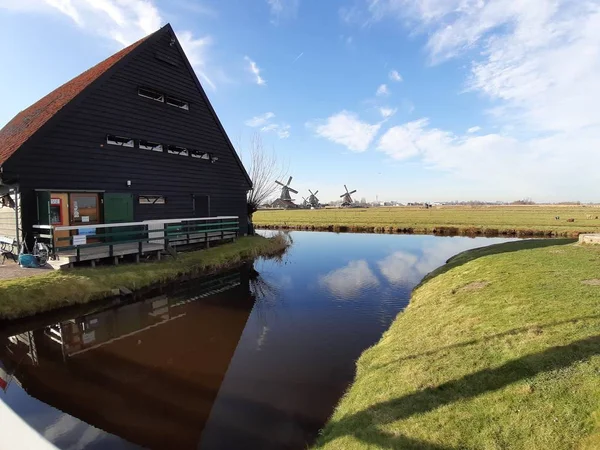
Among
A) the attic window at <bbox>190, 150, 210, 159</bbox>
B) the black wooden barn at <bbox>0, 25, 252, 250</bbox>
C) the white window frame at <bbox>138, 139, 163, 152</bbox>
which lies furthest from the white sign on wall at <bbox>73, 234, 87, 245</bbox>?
the attic window at <bbox>190, 150, 210, 159</bbox>

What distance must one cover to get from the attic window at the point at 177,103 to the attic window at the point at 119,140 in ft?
10.6

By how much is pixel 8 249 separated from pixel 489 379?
15756 mm

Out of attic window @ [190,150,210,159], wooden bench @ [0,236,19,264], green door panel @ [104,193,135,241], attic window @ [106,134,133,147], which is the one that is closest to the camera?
wooden bench @ [0,236,19,264]

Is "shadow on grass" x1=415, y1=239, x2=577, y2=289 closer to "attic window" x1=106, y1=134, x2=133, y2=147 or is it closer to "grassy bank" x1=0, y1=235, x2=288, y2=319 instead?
"grassy bank" x1=0, y1=235, x2=288, y2=319

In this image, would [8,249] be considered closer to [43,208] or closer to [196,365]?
[43,208]

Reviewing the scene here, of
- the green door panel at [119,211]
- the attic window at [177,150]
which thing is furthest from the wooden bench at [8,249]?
the attic window at [177,150]

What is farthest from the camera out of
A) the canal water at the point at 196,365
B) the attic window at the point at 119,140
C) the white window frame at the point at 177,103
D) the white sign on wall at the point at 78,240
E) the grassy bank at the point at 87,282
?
the white window frame at the point at 177,103

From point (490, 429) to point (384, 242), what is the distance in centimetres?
2263

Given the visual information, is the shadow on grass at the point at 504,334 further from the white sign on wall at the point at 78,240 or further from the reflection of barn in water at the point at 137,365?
the white sign on wall at the point at 78,240

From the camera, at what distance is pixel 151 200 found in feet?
52.0

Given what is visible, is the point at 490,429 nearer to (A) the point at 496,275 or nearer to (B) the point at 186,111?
(A) the point at 496,275

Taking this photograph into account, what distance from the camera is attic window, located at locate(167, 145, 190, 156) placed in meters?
16.6

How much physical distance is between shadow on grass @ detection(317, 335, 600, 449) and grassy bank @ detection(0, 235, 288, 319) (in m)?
8.47

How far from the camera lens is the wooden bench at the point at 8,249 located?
468 inches
